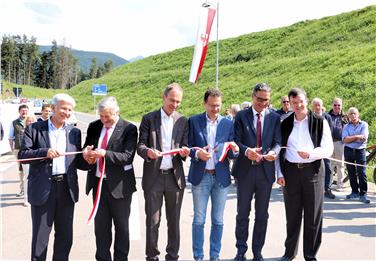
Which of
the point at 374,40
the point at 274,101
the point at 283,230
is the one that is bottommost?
the point at 283,230

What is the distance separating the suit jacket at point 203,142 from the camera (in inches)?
188

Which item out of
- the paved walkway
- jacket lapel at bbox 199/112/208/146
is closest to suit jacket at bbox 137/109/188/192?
jacket lapel at bbox 199/112/208/146

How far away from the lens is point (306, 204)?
4.92m

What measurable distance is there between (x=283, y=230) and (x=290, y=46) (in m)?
34.6

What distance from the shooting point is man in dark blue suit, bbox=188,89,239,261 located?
4.78m

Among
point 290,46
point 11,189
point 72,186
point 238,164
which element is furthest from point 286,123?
point 290,46

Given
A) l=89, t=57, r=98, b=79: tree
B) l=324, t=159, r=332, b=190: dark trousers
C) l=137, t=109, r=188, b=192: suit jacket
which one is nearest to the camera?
l=137, t=109, r=188, b=192: suit jacket

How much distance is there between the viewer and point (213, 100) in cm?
473

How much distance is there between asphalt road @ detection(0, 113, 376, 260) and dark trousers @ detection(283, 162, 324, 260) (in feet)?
0.97

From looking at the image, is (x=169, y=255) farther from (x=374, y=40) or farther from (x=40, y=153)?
(x=374, y=40)

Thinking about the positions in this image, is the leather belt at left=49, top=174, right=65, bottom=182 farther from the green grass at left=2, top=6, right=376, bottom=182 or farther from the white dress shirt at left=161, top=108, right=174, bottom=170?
the green grass at left=2, top=6, right=376, bottom=182

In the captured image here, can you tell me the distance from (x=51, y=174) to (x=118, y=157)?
73 centimetres

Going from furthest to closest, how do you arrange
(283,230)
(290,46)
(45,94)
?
(45,94) < (290,46) < (283,230)

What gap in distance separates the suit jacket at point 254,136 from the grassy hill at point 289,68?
37.4ft
